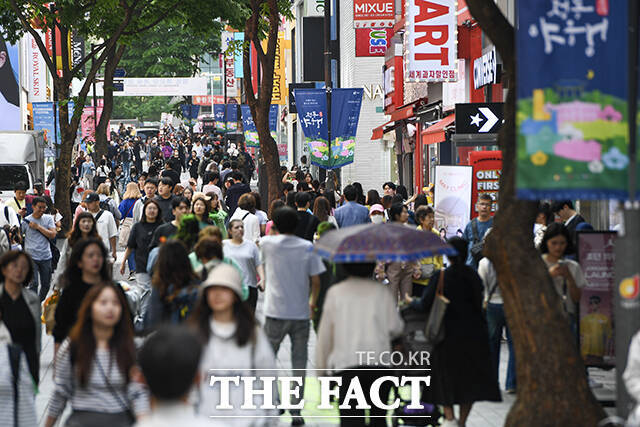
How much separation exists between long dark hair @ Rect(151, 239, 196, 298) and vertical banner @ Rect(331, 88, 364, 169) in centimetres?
1444

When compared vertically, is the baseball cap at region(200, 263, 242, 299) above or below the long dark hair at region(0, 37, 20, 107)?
below

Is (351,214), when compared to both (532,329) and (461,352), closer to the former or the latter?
(461,352)

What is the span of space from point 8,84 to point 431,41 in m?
26.6

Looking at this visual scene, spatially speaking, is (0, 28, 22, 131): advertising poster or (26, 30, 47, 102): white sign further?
(26, 30, 47, 102): white sign

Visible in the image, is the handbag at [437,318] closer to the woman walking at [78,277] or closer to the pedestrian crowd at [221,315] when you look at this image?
the pedestrian crowd at [221,315]

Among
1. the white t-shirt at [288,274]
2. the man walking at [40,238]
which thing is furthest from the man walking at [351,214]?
the white t-shirt at [288,274]

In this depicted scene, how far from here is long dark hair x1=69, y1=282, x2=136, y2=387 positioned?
5.97 m

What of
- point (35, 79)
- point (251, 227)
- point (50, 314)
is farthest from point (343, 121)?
point (35, 79)

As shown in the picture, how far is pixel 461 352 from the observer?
8406mm

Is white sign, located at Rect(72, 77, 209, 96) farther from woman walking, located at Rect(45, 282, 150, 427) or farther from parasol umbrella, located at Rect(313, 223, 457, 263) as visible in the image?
woman walking, located at Rect(45, 282, 150, 427)

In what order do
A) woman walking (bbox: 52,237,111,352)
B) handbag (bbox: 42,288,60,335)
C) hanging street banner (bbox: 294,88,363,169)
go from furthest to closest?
hanging street banner (bbox: 294,88,363,169) → handbag (bbox: 42,288,60,335) → woman walking (bbox: 52,237,111,352)

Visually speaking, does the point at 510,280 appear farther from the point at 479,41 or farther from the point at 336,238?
the point at 479,41

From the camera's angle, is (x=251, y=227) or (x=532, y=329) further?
(x=251, y=227)

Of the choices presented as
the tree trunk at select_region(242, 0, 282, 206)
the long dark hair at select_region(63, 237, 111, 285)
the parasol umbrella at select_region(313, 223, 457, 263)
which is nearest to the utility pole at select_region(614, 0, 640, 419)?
the parasol umbrella at select_region(313, 223, 457, 263)
